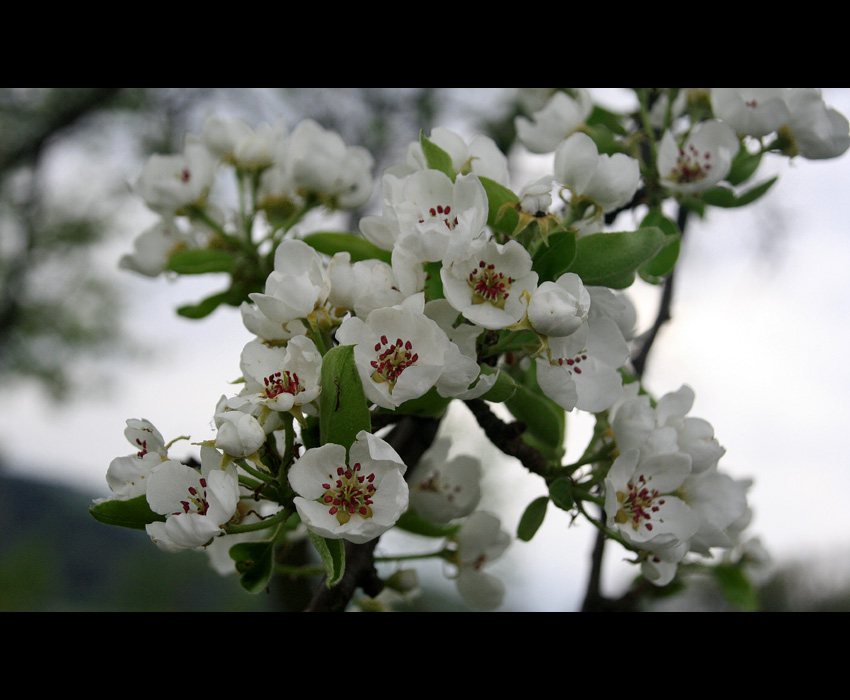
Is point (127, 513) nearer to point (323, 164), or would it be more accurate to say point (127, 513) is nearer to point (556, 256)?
point (556, 256)

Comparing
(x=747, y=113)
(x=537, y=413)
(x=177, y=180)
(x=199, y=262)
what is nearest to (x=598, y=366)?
(x=537, y=413)

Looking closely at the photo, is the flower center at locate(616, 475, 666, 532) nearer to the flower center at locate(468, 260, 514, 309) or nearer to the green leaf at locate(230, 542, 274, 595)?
the flower center at locate(468, 260, 514, 309)

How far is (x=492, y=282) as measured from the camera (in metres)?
0.69

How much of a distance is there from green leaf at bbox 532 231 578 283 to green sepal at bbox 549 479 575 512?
0.24m

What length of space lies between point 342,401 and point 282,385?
2.7 inches

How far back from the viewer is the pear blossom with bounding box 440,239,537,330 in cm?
67

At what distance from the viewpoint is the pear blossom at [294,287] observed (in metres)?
0.68

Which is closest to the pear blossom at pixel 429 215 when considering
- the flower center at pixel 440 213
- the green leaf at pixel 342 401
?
the flower center at pixel 440 213

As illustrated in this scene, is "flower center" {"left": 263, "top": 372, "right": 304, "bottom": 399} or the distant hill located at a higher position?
"flower center" {"left": 263, "top": 372, "right": 304, "bottom": 399}

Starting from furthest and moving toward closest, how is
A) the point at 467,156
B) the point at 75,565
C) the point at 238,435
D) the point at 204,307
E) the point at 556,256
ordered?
the point at 75,565 < the point at 204,307 < the point at 467,156 < the point at 556,256 < the point at 238,435

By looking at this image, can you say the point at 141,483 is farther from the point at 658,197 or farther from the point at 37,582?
the point at 37,582

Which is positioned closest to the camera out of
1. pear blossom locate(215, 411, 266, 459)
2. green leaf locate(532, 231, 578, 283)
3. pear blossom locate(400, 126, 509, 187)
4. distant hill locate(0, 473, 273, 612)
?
pear blossom locate(215, 411, 266, 459)

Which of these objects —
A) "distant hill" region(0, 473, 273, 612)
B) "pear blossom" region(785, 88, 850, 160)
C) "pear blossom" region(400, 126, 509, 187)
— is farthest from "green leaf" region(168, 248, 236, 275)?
"distant hill" region(0, 473, 273, 612)
